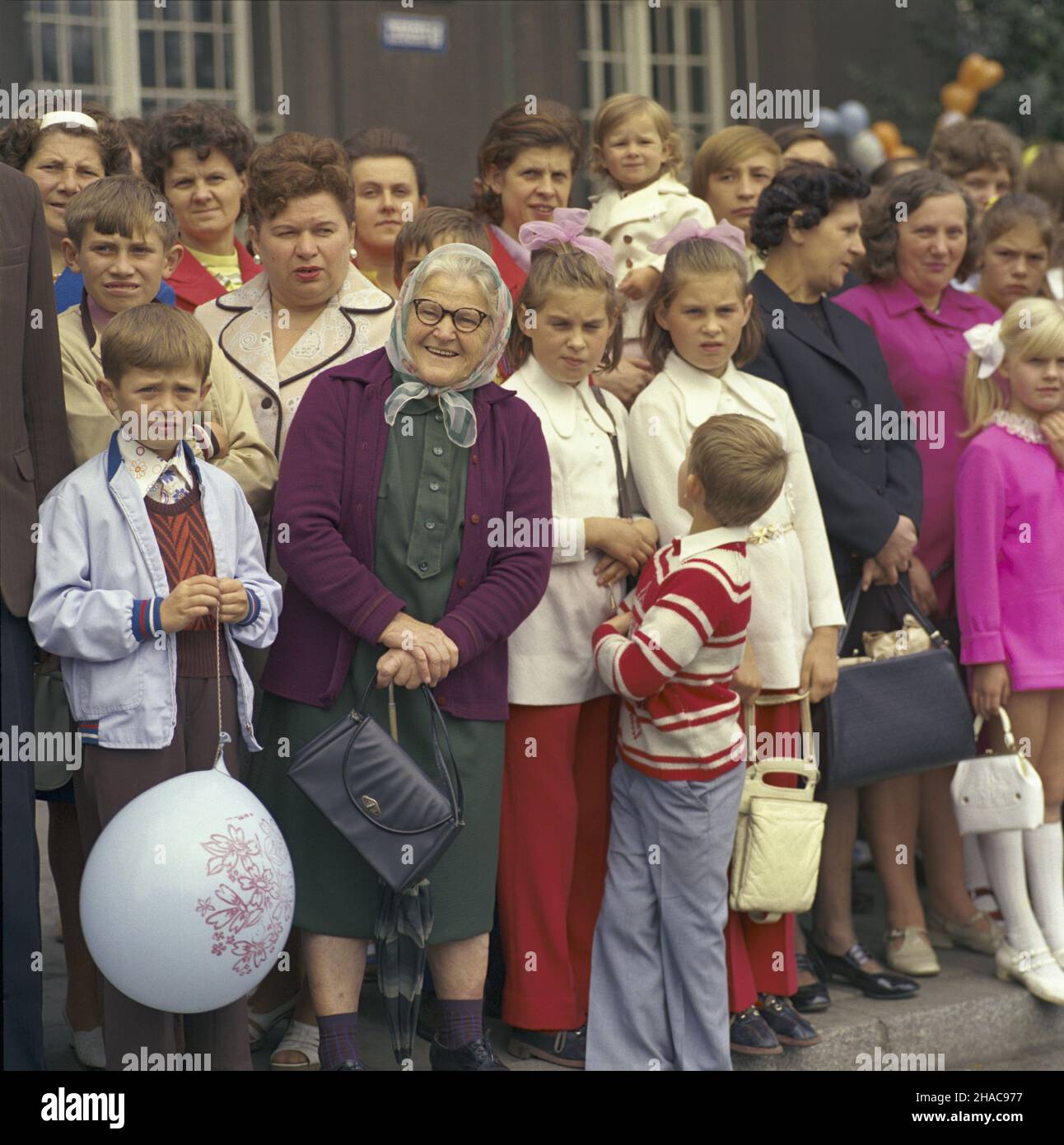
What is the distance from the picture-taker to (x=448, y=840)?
3.72 meters

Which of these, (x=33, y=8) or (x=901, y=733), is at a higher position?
(x=33, y=8)

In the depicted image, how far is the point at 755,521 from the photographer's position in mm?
4336

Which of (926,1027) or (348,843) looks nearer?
(348,843)

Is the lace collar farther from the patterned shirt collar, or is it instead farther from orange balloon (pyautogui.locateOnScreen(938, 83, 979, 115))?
orange balloon (pyautogui.locateOnScreen(938, 83, 979, 115))

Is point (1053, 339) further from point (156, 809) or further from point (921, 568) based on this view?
point (156, 809)

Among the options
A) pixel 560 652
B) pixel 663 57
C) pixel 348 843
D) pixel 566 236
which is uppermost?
pixel 663 57

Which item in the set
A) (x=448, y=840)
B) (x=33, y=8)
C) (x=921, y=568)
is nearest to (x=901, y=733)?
(x=921, y=568)

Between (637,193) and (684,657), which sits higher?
(637,193)

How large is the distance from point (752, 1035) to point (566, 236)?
6.96 ft

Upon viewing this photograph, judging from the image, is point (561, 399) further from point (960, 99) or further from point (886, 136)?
point (960, 99)

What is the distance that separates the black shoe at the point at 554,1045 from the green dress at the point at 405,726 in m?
0.45

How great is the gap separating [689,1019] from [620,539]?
3.93ft

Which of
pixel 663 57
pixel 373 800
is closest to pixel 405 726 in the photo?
pixel 373 800

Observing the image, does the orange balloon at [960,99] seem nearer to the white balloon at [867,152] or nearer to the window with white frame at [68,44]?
the white balloon at [867,152]
